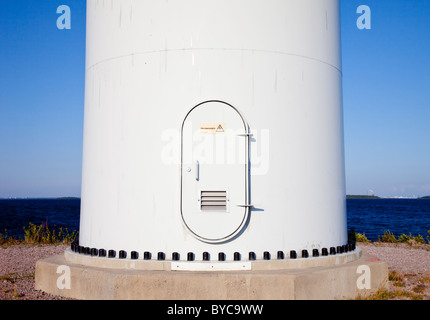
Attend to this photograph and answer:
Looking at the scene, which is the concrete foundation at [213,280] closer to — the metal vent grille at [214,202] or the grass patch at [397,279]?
the metal vent grille at [214,202]

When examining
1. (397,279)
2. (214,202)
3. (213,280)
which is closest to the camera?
(213,280)

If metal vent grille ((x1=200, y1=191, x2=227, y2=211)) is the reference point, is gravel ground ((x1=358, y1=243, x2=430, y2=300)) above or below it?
below

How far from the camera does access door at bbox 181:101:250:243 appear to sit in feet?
18.4

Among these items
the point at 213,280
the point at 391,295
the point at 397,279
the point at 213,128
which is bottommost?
the point at 397,279

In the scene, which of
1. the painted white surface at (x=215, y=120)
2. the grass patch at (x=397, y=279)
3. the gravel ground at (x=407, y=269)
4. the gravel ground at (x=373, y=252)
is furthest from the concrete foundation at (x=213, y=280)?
the grass patch at (x=397, y=279)

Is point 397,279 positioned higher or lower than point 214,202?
lower

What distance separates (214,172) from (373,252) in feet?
24.6

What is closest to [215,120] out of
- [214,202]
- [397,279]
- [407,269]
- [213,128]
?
[213,128]

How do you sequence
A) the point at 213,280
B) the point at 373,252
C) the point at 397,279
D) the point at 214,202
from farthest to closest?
the point at 373,252, the point at 397,279, the point at 214,202, the point at 213,280

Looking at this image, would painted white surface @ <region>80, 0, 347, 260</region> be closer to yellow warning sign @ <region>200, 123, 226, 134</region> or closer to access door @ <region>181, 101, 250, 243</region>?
access door @ <region>181, 101, 250, 243</region>

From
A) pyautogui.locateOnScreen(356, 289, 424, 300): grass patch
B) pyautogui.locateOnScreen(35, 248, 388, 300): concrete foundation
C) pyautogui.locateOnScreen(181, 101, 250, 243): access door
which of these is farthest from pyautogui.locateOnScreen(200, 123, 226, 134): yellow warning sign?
pyautogui.locateOnScreen(356, 289, 424, 300): grass patch

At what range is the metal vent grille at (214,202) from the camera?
5.64 metres

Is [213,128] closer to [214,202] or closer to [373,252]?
[214,202]

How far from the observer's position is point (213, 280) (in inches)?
204
